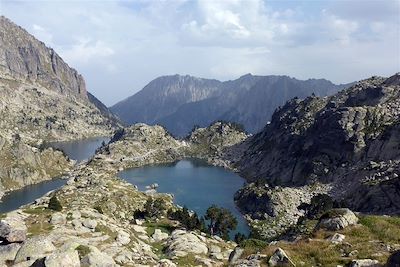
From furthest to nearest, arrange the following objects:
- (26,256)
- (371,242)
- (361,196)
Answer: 1. (361,196)
2. (26,256)
3. (371,242)

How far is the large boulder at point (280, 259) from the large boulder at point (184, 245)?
41139mm

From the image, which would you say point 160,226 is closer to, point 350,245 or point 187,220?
point 187,220

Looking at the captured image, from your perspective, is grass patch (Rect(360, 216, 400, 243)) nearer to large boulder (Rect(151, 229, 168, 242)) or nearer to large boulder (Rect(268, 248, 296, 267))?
large boulder (Rect(268, 248, 296, 267))

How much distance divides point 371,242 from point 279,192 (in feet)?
493

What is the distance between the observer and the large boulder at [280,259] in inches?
1313

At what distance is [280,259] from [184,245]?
155ft

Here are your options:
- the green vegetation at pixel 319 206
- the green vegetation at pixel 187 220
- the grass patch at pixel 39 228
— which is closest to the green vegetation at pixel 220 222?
the green vegetation at pixel 187 220

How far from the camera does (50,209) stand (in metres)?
92.2

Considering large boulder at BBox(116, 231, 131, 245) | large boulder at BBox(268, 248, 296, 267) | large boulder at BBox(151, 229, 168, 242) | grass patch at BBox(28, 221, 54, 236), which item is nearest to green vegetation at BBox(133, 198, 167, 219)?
large boulder at BBox(151, 229, 168, 242)

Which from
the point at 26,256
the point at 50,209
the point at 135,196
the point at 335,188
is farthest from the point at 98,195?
the point at 335,188

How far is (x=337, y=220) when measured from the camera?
1678 inches

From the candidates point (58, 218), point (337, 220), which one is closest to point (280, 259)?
point (337, 220)

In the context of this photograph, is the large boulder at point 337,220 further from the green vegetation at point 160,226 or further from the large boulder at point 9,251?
the green vegetation at point 160,226

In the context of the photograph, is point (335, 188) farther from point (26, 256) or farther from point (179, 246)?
point (26, 256)
